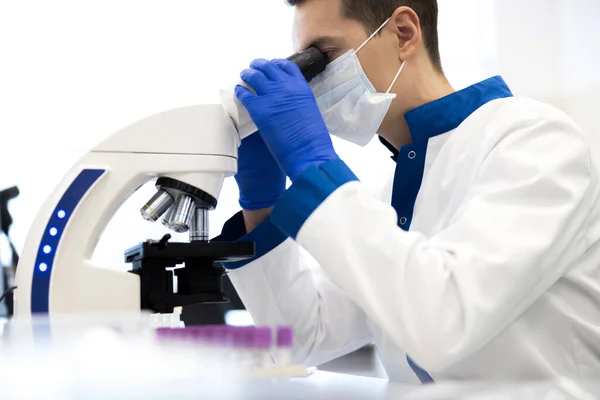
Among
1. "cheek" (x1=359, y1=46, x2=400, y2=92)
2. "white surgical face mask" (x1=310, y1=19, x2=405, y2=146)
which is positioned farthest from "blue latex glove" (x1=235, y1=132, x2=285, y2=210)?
"cheek" (x1=359, y1=46, x2=400, y2=92)

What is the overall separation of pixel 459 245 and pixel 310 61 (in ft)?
1.77

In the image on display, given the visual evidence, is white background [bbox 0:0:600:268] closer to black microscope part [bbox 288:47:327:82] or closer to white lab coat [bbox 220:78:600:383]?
black microscope part [bbox 288:47:327:82]

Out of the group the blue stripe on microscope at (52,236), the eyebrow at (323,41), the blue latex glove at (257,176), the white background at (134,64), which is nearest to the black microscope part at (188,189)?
the blue stripe on microscope at (52,236)

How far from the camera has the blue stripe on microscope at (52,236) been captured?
3.40 feet

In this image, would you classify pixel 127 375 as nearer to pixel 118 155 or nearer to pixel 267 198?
pixel 118 155

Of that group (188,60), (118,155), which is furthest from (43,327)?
(188,60)

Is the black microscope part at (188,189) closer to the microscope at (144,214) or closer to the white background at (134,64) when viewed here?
the microscope at (144,214)

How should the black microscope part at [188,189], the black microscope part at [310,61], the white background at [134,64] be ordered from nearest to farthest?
the black microscope part at [188,189]
the black microscope part at [310,61]
the white background at [134,64]

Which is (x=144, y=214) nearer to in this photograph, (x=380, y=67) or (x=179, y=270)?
(x=179, y=270)

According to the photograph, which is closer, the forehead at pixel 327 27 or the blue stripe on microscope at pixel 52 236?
the blue stripe on microscope at pixel 52 236

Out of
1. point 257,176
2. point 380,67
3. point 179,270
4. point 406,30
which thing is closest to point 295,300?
point 257,176

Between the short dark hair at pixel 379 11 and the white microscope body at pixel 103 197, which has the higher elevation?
the short dark hair at pixel 379 11

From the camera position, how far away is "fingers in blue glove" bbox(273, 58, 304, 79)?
4.18 ft

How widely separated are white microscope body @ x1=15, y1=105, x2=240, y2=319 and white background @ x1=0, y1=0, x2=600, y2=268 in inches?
29.9
